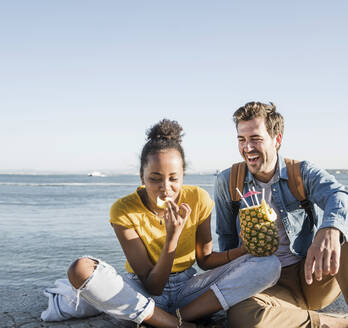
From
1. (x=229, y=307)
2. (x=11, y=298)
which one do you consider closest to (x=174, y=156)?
(x=229, y=307)

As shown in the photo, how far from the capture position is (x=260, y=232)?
320 cm

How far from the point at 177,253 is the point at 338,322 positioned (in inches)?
55.4

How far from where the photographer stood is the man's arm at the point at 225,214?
3969 mm

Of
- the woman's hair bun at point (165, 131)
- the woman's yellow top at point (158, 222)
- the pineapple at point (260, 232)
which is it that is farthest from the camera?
the woman's hair bun at point (165, 131)

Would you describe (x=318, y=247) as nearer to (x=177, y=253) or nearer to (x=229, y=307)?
(x=229, y=307)

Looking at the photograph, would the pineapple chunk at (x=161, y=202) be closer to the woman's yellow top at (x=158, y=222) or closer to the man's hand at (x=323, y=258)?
the woman's yellow top at (x=158, y=222)

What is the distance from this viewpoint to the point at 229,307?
3.25m

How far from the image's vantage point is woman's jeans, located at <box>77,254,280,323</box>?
302cm

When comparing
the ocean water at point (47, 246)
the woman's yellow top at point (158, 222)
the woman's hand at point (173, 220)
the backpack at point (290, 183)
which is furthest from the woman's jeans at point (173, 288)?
the ocean water at point (47, 246)

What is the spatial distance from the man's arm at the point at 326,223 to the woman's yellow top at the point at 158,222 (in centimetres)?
97

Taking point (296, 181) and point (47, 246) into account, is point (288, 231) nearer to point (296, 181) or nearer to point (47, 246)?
point (296, 181)

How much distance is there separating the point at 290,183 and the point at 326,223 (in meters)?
0.74

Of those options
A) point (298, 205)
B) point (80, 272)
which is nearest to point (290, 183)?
point (298, 205)

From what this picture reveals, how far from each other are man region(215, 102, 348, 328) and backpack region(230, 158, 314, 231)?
40 millimetres
